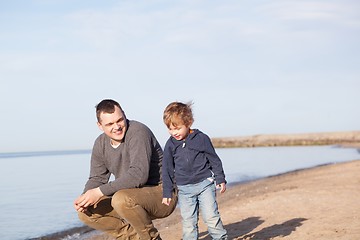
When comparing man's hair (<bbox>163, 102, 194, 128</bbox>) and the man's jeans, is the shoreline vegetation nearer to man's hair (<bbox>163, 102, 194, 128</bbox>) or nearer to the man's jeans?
the man's jeans

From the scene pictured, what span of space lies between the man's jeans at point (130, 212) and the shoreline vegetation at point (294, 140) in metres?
59.9

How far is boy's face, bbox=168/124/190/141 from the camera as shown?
226 inches

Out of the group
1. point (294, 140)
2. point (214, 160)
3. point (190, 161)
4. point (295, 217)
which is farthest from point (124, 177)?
point (294, 140)

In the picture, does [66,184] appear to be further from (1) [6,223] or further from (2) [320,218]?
(2) [320,218]

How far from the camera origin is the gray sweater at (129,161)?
5586 mm

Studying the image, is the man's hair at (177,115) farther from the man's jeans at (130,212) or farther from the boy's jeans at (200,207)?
the man's jeans at (130,212)

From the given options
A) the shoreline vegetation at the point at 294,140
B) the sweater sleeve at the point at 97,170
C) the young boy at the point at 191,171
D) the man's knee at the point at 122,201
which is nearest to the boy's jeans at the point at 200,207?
the young boy at the point at 191,171

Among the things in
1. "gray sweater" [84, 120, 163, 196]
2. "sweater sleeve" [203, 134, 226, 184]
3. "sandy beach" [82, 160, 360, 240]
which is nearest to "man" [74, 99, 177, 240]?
"gray sweater" [84, 120, 163, 196]

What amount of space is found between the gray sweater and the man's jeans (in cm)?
11

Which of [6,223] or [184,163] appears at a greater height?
[184,163]

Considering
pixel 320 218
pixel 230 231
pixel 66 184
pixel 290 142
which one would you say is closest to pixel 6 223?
pixel 230 231

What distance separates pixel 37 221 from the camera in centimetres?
1142

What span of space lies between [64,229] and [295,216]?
4.22 meters

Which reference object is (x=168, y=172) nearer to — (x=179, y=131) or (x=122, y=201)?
(x=179, y=131)
